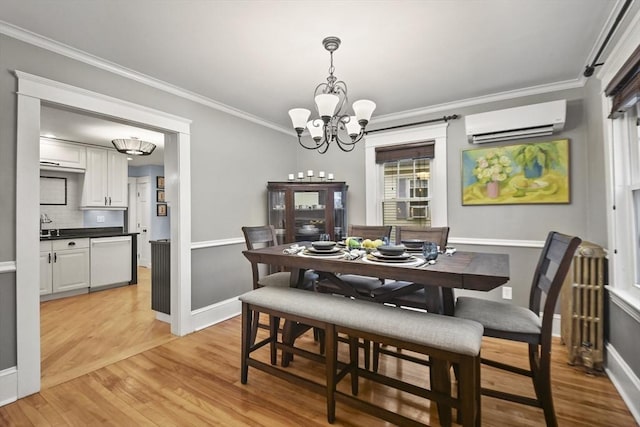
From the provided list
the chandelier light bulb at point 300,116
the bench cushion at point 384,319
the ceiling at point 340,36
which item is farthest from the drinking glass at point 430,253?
the ceiling at point 340,36

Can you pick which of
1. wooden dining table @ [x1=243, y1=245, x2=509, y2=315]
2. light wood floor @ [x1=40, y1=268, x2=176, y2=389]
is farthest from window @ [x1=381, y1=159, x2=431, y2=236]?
light wood floor @ [x1=40, y1=268, x2=176, y2=389]

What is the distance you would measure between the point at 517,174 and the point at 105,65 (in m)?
3.86

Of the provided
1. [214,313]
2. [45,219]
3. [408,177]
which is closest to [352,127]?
[408,177]

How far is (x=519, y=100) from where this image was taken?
297 cm

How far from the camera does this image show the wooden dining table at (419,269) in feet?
4.73

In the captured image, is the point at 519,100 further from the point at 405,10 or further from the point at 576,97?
the point at 405,10

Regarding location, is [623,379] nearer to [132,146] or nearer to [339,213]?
[339,213]

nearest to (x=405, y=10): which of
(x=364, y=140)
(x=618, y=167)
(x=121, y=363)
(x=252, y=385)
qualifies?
(x=618, y=167)

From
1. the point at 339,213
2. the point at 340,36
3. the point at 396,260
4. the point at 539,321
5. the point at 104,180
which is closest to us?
the point at 539,321

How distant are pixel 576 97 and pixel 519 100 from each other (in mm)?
448

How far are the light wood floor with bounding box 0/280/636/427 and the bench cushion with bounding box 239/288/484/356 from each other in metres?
0.60

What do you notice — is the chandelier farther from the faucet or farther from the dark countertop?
the faucet

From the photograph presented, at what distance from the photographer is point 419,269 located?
1542 mm

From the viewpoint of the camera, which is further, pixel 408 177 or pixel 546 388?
pixel 408 177
